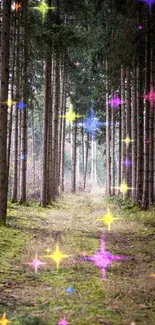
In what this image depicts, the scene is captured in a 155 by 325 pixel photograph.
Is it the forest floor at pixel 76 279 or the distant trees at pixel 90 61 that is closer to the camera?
the forest floor at pixel 76 279

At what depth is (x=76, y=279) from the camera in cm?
541

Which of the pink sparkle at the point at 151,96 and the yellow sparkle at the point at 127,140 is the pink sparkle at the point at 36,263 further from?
the yellow sparkle at the point at 127,140

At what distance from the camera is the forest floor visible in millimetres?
3979

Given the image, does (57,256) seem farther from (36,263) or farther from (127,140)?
(127,140)

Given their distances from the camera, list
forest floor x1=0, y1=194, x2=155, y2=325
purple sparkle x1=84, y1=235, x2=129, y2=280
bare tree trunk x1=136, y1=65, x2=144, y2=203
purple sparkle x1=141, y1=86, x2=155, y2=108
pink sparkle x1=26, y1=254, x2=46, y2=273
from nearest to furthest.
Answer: forest floor x1=0, y1=194, x2=155, y2=325, pink sparkle x1=26, y1=254, x2=46, y2=273, purple sparkle x1=84, y1=235, x2=129, y2=280, purple sparkle x1=141, y1=86, x2=155, y2=108, bare tree trunk x1=136, y1=65, x2=144, y2=203

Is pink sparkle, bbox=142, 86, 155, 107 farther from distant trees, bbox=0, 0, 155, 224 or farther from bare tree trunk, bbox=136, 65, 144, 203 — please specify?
bare tree trunk, bbox=136, 65, 144, 203

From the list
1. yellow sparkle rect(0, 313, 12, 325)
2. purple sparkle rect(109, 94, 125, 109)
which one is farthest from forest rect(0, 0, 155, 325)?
purple sparkle rect(109, 94, 125, 109)

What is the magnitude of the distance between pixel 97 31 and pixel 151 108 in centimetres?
739

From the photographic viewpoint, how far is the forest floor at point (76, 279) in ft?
13.1

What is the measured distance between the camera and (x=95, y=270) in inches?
236

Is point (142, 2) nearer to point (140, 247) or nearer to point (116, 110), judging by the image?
point (140, 247)

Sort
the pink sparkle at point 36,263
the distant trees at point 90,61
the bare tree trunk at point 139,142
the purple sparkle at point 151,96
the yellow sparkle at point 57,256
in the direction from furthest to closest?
the bare tree trunk at point 139,142 → the purple sparkle at point 151,96 → the distant trees at point 90,61 → the yellow sparkle at point 57,256 → the pink sparkle at point 36,263

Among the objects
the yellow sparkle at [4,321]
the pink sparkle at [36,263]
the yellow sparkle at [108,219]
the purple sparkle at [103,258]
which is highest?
the yellow sparkle at [4,321]

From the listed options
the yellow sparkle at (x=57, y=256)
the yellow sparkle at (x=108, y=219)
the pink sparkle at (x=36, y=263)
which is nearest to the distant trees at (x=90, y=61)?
the yellow sparkle at (x=108, y=219)
